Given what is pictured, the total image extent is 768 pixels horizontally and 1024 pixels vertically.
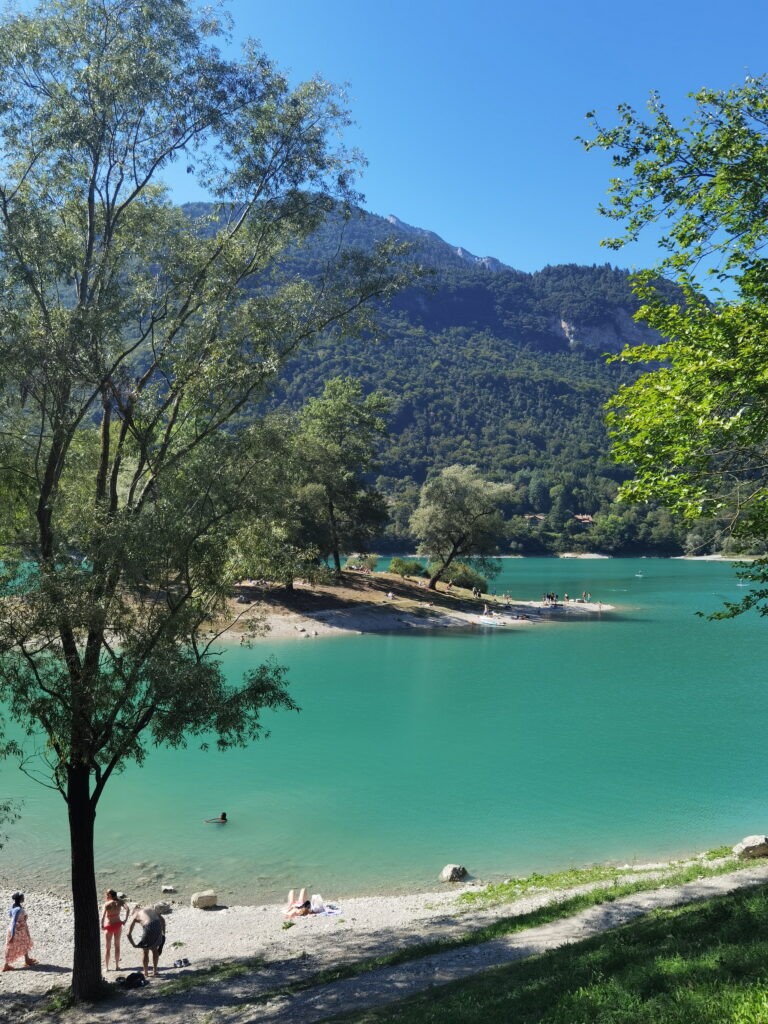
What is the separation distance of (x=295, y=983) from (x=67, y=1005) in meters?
3.26

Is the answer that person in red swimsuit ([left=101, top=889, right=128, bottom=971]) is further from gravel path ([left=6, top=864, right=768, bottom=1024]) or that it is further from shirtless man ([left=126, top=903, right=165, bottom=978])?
shirtless man ([left=126, top=903, right=165, bottom=978])

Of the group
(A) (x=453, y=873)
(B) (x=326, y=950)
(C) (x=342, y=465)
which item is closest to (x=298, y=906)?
(B) (x=326, y=950)

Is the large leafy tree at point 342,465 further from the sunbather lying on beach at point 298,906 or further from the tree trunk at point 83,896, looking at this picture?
the tree trunk at point 83,896

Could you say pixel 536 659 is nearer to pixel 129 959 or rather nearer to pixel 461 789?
pixel 461 789

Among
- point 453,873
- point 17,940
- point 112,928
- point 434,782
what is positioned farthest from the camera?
point 434,782

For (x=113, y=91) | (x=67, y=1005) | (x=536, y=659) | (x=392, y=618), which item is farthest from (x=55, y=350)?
(x=392, y=618)

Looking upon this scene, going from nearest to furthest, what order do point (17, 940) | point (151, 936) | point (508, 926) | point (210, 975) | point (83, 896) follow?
1. point (83, 896)
2. point (210, 975)
3. point (508, 926)
4. point (151, 936)
5. point (17, 940)

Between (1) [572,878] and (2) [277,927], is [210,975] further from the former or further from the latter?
(1) [572,878]

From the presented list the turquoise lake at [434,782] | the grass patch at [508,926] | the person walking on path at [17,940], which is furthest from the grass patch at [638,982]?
the turquoise lake at [434,782]

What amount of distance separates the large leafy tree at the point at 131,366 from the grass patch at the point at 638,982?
4409 mm

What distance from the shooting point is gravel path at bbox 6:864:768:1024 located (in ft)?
30.1

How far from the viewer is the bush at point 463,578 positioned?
6700 centimetres

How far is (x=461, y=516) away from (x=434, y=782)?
37.3 meters

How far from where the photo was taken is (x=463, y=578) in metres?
67.4
